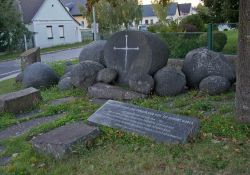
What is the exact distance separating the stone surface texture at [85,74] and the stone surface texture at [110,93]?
Answer: 19.5 inches

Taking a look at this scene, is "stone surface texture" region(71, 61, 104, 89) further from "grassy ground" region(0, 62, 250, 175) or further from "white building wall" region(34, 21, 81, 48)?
"white building wall" region(34, 21, 81, 48)

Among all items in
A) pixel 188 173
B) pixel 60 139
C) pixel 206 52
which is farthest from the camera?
pixel 206 52

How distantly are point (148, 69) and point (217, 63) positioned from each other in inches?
67.6

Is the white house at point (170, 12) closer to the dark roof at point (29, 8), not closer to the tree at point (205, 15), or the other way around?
the dark roof at point (29, 8)

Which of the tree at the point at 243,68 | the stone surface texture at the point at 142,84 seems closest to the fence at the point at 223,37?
the stone surface texture at the point at 142,84

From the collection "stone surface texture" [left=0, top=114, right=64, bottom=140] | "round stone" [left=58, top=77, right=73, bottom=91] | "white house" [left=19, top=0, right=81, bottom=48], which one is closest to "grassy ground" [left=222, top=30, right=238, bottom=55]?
"round stone" [left=58, top=77, right=73, bottom=91]

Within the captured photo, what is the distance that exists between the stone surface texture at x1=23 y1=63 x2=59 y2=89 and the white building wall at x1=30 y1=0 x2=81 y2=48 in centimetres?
2956

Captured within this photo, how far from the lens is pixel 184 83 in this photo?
9.16 metres

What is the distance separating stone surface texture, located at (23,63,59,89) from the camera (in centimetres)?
1165

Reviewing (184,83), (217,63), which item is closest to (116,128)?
(184,83)

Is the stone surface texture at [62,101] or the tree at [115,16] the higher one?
the tree at [115,16]

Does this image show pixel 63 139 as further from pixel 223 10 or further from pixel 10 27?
pixel 10 27

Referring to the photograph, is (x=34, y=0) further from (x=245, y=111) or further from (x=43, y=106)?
(x=245, y=111)

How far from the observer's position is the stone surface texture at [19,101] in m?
8.51
